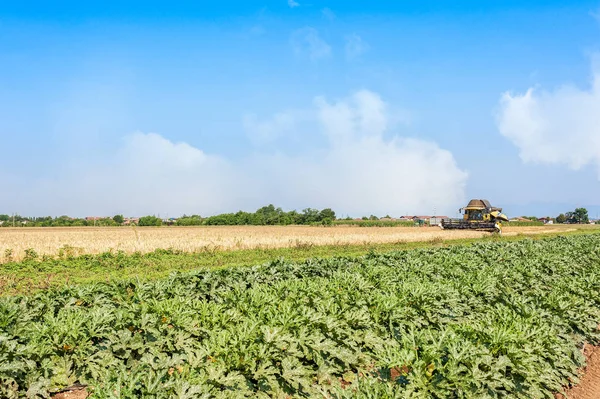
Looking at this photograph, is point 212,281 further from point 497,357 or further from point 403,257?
point 403,257

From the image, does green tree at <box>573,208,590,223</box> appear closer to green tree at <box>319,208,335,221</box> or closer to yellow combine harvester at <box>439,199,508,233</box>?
green tree at <box>319,208,335,221</box>

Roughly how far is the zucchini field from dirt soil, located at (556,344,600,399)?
21cm

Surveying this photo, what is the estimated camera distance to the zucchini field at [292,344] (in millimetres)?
4141

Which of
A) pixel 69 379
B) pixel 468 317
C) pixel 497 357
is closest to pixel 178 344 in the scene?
pixel 69 379

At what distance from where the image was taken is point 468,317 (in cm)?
756

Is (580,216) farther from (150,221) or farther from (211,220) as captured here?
(150,221)

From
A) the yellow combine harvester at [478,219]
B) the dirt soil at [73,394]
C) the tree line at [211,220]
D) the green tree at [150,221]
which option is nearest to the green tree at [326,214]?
the tree line at [211,220]

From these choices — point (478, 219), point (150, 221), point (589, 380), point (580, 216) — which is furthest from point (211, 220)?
point (580, 216)

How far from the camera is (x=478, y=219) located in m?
47.6

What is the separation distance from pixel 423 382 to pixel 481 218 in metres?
47.3

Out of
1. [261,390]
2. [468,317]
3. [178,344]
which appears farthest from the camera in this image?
[468,317]

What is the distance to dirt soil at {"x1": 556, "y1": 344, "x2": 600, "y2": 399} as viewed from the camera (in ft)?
20.2

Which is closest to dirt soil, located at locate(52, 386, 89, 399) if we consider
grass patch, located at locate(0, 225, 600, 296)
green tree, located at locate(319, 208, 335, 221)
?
grass patch, located at locate(0, 225, 600, 296)

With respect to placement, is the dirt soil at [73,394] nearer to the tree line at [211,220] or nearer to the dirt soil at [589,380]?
the dirt soil at [589,380]
